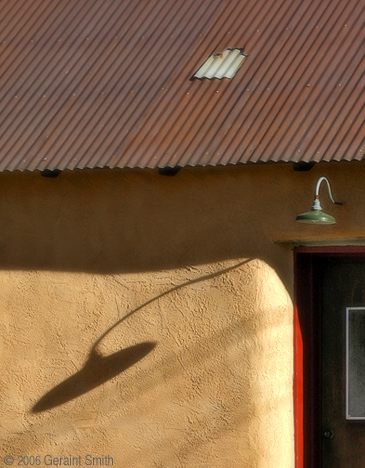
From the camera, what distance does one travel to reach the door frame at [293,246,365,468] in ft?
20.7

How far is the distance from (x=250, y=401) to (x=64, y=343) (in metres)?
1.82

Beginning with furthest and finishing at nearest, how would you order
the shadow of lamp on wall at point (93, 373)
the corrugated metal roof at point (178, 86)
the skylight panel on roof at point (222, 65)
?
the skylight panel on roof at point (222, 65) < the shadow of lamp on wall at point (93, 373) < the corrugated metal roof at point (178, 86)

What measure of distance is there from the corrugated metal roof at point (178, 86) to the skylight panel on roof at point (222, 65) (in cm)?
8

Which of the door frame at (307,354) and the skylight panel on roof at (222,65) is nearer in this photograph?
the door frame at (307,354)

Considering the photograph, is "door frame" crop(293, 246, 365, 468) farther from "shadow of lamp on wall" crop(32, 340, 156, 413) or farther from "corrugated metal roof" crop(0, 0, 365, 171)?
"shadow of lamp on wall" crop(32, 340, 156, 413)

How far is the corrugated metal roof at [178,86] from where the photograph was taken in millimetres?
6262

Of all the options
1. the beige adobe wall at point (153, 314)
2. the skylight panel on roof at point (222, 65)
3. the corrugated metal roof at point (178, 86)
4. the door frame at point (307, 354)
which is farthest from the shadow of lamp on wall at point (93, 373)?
the skylight panel on roof at point (222, 65)

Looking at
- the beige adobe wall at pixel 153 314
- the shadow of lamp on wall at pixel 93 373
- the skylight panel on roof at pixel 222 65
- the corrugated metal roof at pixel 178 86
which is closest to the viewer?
the beige adobe wall at pixel 153 314

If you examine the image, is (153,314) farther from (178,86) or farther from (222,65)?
(222,65)

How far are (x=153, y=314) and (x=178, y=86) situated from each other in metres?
2.31

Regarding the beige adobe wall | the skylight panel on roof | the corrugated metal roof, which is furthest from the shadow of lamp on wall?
the skylight panel on roof

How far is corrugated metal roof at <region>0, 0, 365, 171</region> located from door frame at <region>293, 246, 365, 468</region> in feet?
3.69

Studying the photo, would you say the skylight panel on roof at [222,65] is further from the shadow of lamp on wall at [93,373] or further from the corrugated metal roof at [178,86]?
the shadow of lamp on wall at [93,373]

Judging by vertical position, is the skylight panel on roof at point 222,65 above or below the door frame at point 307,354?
above
